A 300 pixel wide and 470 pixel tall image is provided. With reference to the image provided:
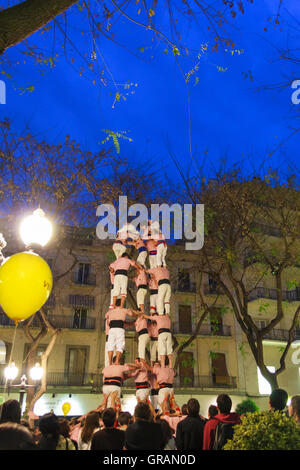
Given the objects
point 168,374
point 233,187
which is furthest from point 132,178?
point 168,374

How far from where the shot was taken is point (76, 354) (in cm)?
2297

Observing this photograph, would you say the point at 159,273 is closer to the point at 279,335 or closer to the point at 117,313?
the point at 117,313

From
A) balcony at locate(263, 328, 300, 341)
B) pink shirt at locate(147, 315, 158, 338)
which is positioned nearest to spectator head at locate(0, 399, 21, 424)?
pink shirt at locate(147, 315, 158, 338)

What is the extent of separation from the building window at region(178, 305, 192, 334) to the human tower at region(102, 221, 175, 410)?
49.9 ft

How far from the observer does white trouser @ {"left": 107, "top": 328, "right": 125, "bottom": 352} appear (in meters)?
9.27

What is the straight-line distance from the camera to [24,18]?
352 cm

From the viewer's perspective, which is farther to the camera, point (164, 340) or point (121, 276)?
point (121, 276)

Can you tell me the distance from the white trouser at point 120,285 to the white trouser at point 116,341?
992 millimetres

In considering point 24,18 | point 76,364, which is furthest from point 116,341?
point 76,364

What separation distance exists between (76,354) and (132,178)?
12.6 meters

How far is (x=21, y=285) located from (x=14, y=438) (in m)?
1.82

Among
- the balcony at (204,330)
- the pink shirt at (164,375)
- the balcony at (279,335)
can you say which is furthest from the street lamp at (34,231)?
the balcony at (279,335)

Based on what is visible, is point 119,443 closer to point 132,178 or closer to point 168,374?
point 168,374

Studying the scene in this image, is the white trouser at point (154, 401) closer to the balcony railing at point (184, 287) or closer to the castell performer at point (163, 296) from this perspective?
the castell performer at point (163, 296)
